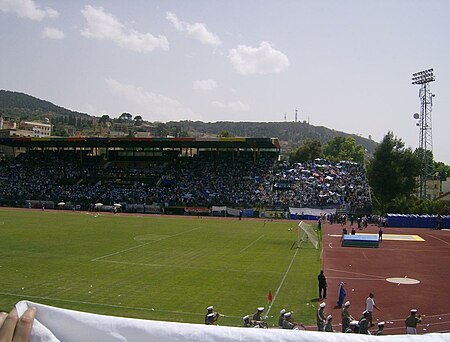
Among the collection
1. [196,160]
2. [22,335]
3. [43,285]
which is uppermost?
[196,160]

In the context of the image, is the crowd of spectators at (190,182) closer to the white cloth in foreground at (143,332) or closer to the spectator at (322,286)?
the spectator at (322,286)

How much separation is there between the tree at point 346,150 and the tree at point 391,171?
86.9 metres

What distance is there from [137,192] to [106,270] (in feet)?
157

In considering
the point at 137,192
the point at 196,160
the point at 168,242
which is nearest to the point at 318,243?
the point at 168,242

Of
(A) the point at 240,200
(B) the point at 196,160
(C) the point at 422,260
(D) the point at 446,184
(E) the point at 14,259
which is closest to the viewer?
(E) the point at 14,259

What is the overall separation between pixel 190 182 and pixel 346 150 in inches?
3978

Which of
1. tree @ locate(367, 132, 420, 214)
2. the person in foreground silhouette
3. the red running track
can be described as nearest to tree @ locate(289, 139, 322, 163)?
tree @ locate(367, 132, 420, 214)

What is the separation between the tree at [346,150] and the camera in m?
160

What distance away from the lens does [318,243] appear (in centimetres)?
3694

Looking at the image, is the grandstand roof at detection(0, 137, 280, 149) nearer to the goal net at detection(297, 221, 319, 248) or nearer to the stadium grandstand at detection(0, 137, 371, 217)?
the stadium grandstand at detection(0, 137, 371, 217)

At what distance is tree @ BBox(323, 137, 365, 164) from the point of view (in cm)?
16000

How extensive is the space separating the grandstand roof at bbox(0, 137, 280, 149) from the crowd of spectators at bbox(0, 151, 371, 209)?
377 cm

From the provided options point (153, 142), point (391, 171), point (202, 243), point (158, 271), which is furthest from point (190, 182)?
point (158, 271)

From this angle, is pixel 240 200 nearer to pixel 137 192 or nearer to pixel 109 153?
pixel 137 192
